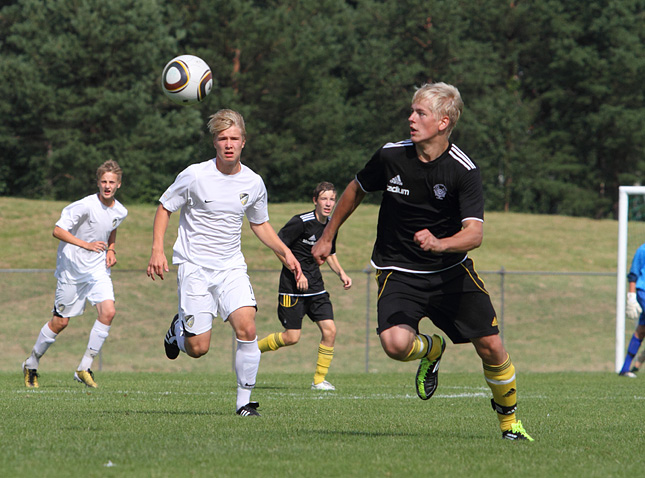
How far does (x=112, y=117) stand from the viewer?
37438 millimetres

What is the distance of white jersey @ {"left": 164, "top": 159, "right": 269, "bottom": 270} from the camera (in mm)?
7543

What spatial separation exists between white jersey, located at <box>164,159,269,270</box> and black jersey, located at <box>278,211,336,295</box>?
146 inches

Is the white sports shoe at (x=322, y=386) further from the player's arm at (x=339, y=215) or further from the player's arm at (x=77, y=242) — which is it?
the player's arm at (x=339, y=215)

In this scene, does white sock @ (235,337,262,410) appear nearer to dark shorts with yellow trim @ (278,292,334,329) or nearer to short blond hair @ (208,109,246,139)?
short blond hair @ (208,109,246,139)

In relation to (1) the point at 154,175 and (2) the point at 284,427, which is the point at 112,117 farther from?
(2) the point at 284,427

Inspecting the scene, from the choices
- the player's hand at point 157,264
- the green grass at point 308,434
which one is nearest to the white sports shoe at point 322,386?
the green grass at point 308,434

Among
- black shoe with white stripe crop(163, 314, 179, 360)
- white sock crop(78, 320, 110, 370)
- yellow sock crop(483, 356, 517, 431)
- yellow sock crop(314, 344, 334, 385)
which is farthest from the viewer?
yellow sock crop(314, 344, 334, 385)

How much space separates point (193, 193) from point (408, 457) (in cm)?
303

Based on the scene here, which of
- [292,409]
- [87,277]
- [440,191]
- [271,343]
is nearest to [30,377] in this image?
[87,277]

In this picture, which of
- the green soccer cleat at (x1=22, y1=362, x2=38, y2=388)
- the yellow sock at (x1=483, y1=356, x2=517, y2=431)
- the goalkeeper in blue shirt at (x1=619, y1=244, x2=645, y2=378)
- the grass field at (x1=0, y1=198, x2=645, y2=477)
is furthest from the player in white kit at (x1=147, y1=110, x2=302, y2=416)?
the goalkeeper in blue shirt at (x1=619, y1=244, x2=645, y2=378)

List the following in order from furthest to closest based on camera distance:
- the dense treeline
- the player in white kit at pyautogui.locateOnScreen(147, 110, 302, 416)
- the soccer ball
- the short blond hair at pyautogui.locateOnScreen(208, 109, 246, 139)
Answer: the dense treeline → the soccer ball → the player in white kit at pyautogui.locateOnScreen(147, 110, 302, 416) → the short blond hair at pyautogui.locateOnScreen(208, 109, 246, 139)

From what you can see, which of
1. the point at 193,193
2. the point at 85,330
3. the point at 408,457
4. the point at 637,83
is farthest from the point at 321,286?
the point at 637,83

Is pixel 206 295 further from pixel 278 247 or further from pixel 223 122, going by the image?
pixel 223 122

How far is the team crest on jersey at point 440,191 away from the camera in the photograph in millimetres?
6109
